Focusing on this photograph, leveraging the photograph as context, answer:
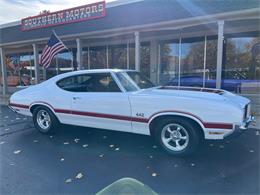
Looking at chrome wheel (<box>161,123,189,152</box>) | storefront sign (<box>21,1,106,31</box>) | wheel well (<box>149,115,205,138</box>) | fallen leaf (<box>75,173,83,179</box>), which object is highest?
storefront sign (<box>21,1,106,31</box>)

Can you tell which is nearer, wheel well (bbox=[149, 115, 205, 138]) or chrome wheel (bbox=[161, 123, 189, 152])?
wheel well (bbox=[149, 115, 205, 138])

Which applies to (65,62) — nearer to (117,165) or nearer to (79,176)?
(117,165)

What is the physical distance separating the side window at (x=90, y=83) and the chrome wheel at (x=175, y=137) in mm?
1232

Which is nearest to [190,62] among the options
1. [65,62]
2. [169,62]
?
[169,62]

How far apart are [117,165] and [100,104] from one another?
1.33 meters

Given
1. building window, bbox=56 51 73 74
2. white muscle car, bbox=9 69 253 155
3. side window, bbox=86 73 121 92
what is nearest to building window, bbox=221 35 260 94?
white muscle car, bbox=9 69 253 155

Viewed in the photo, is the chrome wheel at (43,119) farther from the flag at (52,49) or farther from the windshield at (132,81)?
the flag at (52,49)

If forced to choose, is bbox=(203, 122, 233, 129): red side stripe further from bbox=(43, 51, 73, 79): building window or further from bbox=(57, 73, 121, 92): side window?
bbox=(43, 51, 73, 79): building window

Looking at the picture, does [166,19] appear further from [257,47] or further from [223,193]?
[223,193]

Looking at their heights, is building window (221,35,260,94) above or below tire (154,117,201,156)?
above

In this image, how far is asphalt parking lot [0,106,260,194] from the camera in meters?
3.01

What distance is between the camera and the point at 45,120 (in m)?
5.36

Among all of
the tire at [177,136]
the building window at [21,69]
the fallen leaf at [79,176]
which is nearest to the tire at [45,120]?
the fallen leaf at [79,176]

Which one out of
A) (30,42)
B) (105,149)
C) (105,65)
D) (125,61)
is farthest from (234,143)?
(30,42)
